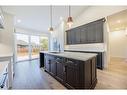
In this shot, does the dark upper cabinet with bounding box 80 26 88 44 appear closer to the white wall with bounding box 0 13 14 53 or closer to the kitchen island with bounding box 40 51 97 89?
the kitchen island with bounding box 40 51 97 89

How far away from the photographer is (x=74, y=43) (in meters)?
6.93

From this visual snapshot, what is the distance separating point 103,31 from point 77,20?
2.59 meters

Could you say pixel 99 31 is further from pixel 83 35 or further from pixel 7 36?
pixel 7 36

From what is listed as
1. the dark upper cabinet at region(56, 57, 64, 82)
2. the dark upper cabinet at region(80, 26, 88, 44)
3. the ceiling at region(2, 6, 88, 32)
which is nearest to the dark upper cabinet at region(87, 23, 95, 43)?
the dark upper cabinet at region(80, 26, 88, 44)

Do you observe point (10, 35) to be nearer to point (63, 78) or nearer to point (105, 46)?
point (63, 78)

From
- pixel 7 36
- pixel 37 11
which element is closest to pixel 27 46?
pixel 7 36

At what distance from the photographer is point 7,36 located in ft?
16.3

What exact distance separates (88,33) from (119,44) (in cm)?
462

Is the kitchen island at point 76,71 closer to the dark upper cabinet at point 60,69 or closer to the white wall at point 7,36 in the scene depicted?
the dark upper cabinet at point 60,69

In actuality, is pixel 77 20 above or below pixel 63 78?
above

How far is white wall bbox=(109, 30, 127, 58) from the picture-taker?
8.48 metres

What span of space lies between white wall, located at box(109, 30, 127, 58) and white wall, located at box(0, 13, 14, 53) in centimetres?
794

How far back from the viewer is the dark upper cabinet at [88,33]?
5039 millimetres
